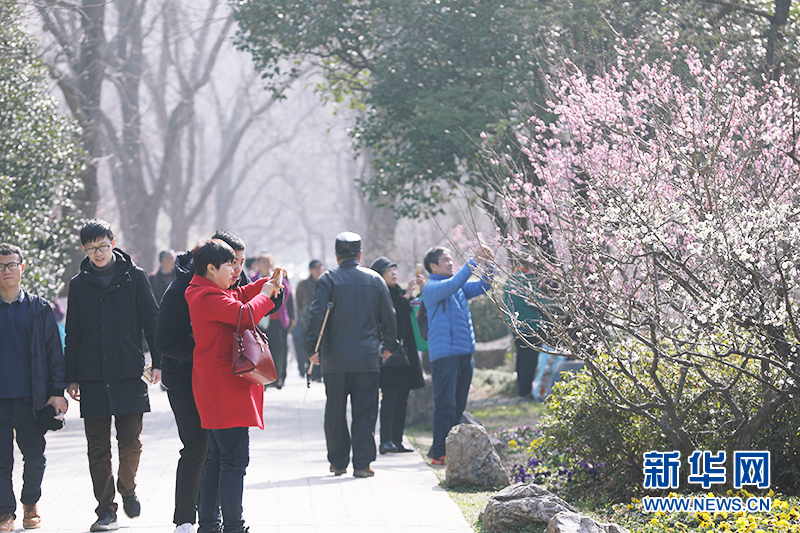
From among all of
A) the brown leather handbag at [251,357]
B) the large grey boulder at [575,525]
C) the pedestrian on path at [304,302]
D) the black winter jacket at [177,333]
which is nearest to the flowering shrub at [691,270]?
the large grey boulder at [575,525]

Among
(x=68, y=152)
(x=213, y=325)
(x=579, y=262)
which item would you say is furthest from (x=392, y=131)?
(x=213, y=325)

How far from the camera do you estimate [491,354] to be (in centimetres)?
1650

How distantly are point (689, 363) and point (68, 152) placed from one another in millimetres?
8657

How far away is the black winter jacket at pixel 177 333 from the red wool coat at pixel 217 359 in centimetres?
30

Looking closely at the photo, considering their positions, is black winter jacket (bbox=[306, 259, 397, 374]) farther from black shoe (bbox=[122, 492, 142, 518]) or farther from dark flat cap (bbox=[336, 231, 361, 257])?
black shoe (bbox=[122, 492, 142, 518])

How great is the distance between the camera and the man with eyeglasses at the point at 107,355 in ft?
19.2

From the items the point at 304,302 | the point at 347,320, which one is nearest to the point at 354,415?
the point at 347,320

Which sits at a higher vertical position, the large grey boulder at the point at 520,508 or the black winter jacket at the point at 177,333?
the black winter jacket at the point at 177,333

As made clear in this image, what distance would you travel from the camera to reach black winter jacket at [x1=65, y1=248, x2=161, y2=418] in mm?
5871

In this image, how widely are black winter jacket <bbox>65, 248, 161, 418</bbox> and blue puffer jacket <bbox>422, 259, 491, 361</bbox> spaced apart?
2859 millimetres

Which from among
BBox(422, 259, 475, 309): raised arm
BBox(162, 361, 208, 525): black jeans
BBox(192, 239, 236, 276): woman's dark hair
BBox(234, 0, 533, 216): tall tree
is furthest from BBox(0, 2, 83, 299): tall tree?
BBox(192, 239, 236, 276): woman's dark hair

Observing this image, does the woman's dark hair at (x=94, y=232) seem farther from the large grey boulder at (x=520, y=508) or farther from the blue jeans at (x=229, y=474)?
the large grey boulder at (x=520, y=508)

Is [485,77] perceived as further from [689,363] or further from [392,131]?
[689,363]

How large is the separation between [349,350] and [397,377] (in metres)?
1.54
